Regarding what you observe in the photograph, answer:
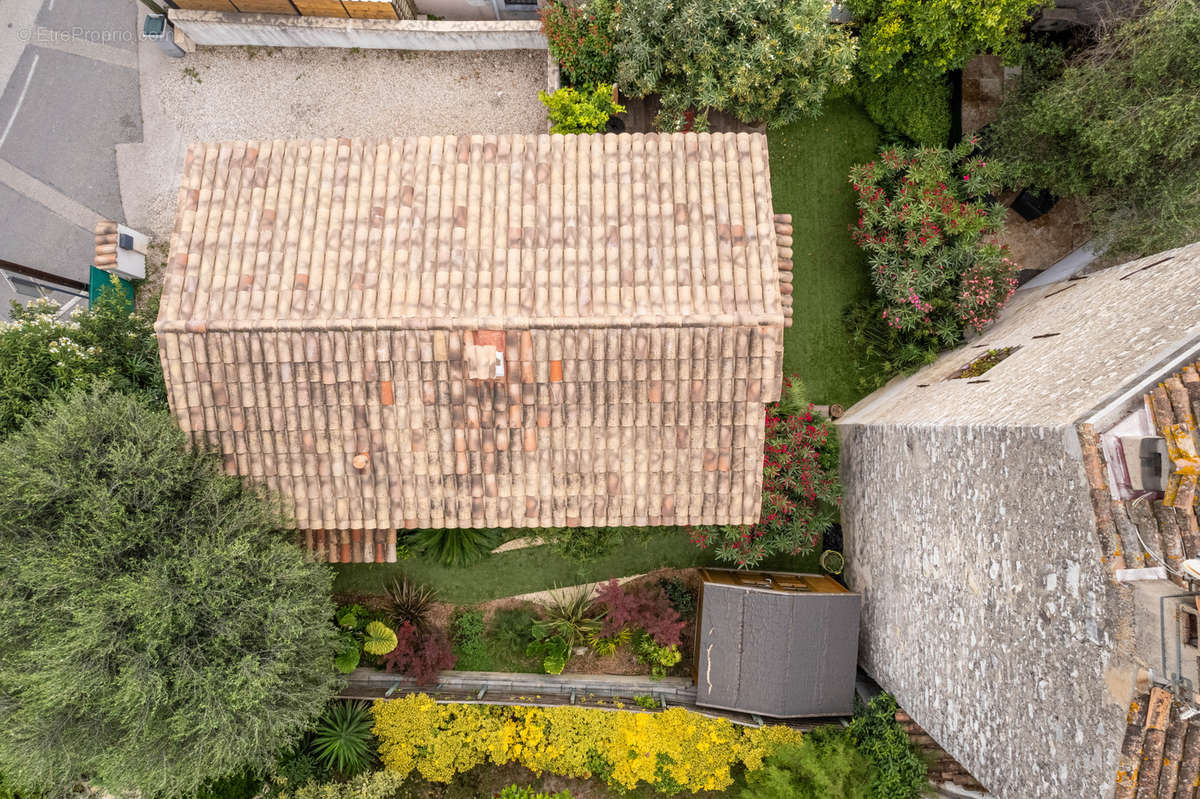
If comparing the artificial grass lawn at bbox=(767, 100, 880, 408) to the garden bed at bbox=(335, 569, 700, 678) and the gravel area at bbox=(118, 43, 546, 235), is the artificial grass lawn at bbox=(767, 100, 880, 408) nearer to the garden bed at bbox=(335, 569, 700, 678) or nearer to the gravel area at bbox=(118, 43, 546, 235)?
the garden bed at bbox=(335, 569, 700, 678)

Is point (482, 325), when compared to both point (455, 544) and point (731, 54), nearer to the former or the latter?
point (455, 544)

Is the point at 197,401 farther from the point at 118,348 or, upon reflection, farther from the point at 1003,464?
the point at 1003,464

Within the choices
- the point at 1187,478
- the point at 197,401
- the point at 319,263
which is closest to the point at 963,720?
the point at 1187,478

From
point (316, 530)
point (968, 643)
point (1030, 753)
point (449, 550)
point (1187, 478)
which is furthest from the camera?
point (449, 550)

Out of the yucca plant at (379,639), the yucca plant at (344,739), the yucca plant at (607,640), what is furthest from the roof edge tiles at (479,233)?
the yucca plant at (344,739)

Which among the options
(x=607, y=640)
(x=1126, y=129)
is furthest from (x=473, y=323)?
(x=1126, y=129)

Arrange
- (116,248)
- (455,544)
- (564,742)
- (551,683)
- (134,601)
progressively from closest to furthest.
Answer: (134,601), (564,742), (116,248), (455,544), (551,683)

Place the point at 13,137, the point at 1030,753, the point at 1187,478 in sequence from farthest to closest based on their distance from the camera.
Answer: the point at 13,137, the point at 1030,753, the point at 1187,478
